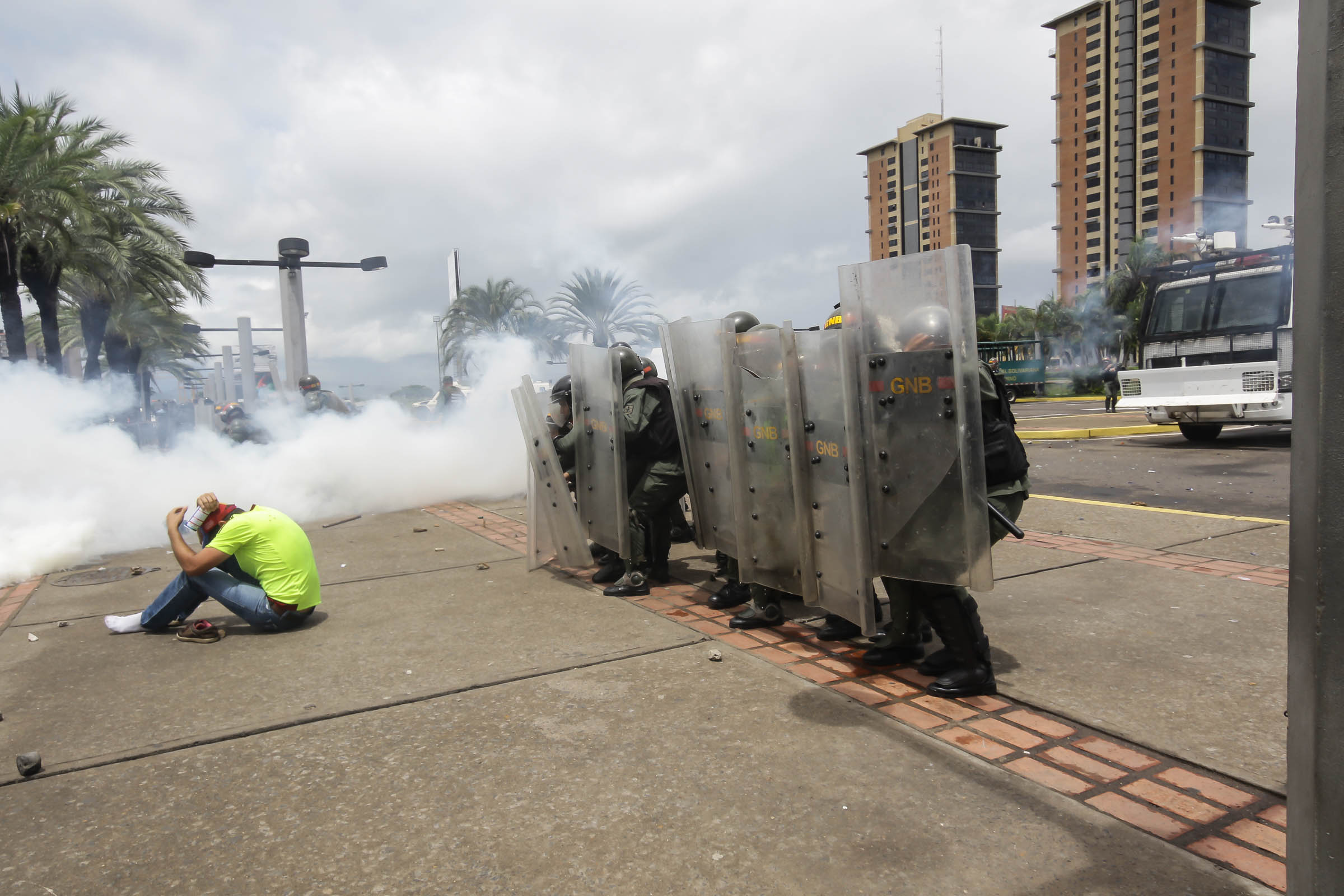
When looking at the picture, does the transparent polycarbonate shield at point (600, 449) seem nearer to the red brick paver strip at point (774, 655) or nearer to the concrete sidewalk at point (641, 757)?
the concrete sidewalk at point (641, 757)

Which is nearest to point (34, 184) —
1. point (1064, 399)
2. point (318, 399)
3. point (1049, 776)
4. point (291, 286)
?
point (291, 286)

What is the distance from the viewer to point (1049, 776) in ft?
9.27

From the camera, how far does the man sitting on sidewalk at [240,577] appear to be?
4762 millimetres

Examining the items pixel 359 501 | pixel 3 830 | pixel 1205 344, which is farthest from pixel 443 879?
pixel 1205 344

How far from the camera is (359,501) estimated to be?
33.3ft

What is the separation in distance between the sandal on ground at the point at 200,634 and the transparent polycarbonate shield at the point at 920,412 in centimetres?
366

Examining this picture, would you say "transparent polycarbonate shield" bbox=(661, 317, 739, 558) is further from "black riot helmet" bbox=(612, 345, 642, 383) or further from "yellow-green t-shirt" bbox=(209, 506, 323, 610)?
"yellow-green t-shirt" bbox=(209, 506, 323, 610)

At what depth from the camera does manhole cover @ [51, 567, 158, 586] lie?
6.55 m

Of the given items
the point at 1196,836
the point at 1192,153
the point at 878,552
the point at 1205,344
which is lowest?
the point at 1196,836

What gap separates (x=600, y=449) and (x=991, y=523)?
2.88 m

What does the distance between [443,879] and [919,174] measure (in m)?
94.6

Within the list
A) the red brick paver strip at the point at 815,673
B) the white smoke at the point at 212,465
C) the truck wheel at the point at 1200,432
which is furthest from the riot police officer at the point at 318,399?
the truck wheel at the point at 1200,432

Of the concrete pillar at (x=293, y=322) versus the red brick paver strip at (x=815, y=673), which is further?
the concrete pillar at (x=293, y=322)

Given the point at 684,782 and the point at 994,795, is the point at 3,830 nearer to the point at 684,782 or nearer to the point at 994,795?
the point at 684,782
